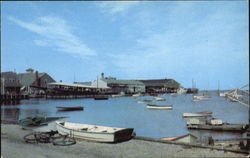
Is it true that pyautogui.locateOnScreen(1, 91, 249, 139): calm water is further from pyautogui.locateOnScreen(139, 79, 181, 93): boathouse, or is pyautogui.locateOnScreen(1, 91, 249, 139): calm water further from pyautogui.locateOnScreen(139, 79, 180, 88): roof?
pyautogui.locateOnScreen(139, 79, 180, 88): roof

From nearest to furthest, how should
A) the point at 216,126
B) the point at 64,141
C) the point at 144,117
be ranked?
the point at 64,141, the point at 216,126, the point at 144,117

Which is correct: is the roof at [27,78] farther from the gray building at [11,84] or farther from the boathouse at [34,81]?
the gray building at [11,84]

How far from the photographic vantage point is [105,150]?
48.6 ft

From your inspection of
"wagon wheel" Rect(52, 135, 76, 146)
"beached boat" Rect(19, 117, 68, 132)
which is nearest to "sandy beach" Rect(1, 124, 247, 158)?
"wagon wheel" Rect(52, 135, 76, 146)

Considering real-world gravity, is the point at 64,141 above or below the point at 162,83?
below

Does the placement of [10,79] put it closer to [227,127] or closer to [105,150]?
[105,150]

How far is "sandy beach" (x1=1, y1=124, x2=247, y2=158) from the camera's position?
43.3 feet

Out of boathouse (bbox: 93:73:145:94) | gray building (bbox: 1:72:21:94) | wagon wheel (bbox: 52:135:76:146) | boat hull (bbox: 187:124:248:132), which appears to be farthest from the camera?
boathouse (bbox: 93:73:145:94)

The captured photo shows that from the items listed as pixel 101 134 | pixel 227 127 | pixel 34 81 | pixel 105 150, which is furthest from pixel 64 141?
pixel 34 81

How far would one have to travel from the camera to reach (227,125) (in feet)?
89.4

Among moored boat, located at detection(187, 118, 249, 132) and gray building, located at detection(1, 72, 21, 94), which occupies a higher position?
gray building, located at detection(1, 72, 21, 94)

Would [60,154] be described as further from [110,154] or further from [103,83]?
[103,83]

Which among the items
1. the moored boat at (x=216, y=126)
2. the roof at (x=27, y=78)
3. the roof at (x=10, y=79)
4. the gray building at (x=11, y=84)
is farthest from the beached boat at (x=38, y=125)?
the roof at (x=27, y=78)

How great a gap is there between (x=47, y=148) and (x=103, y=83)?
11051 centimetres
